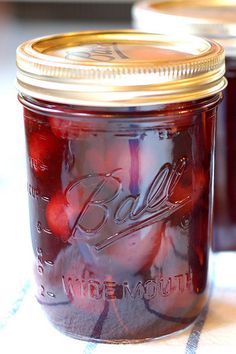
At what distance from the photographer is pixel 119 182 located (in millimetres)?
512

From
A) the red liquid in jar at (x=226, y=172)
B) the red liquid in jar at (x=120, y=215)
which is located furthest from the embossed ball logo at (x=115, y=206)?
the red liquid in jar at (x=226, y=172)

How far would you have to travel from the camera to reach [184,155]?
53 centimetres

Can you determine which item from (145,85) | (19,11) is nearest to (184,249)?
(145,85)

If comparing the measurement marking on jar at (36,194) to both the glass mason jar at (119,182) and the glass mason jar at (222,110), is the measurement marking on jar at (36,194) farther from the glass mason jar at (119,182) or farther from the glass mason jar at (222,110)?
the glass mason jar at (222,110)

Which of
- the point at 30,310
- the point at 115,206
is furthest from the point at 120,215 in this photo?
the point at 30,310

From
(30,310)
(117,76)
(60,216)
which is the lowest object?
(30,310)

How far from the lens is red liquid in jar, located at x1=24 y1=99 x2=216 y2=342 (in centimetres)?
51

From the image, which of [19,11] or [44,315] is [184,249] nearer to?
[44,315]

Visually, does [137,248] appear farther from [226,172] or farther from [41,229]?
[226,172]

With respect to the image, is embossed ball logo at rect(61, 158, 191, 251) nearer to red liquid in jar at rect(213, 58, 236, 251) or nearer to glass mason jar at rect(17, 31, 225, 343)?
glass mason jar at rect(17, 31, 225, 343)

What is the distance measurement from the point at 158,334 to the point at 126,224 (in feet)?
0.33

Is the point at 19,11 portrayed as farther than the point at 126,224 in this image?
Yes

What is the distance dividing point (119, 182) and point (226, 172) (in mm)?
209

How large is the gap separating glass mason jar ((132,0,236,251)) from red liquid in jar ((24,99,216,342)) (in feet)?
0.38
